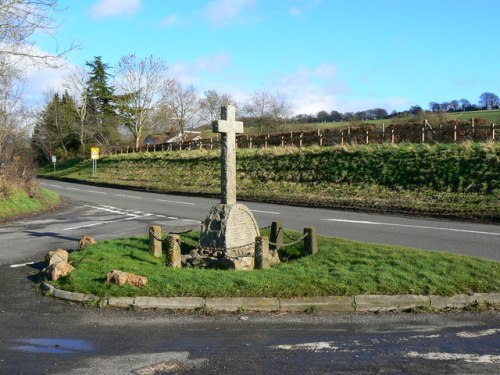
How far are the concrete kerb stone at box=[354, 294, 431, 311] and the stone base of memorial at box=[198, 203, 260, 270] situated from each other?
288 cm

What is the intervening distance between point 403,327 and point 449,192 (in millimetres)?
16085

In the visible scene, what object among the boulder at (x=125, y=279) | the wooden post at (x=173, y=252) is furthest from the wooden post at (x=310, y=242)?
the boulder at (x=125, y=279)

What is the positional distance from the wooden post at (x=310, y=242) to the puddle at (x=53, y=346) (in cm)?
510

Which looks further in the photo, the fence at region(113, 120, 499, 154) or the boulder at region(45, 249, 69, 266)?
the fence at region(113, 120, 499, 154)

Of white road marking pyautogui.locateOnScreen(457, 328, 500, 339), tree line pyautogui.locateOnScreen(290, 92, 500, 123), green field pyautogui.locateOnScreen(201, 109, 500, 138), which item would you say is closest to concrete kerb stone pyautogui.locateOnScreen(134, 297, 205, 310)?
white road marking pyautogui.locateOnScreen(457, 328, 500, 339)

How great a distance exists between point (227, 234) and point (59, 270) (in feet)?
10.1

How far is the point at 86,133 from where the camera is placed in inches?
2837

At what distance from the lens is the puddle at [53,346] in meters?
5.62

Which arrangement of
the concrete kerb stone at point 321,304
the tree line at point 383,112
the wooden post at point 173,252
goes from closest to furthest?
the concrete kerb stone at point 321,304 → the wooden post at point 173,252 → the tree line at point 383,112

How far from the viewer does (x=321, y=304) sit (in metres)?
7.25

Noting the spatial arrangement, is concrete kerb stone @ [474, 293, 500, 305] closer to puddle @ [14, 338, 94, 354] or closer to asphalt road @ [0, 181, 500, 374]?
asphalt road @ [0, 181, 500, 374]

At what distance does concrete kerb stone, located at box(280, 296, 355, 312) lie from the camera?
7.19 m

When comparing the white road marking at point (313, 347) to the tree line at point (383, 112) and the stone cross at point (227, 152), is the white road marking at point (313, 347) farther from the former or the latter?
the tree line at point (383, 112)

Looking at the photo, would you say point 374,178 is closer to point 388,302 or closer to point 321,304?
point 388,302
